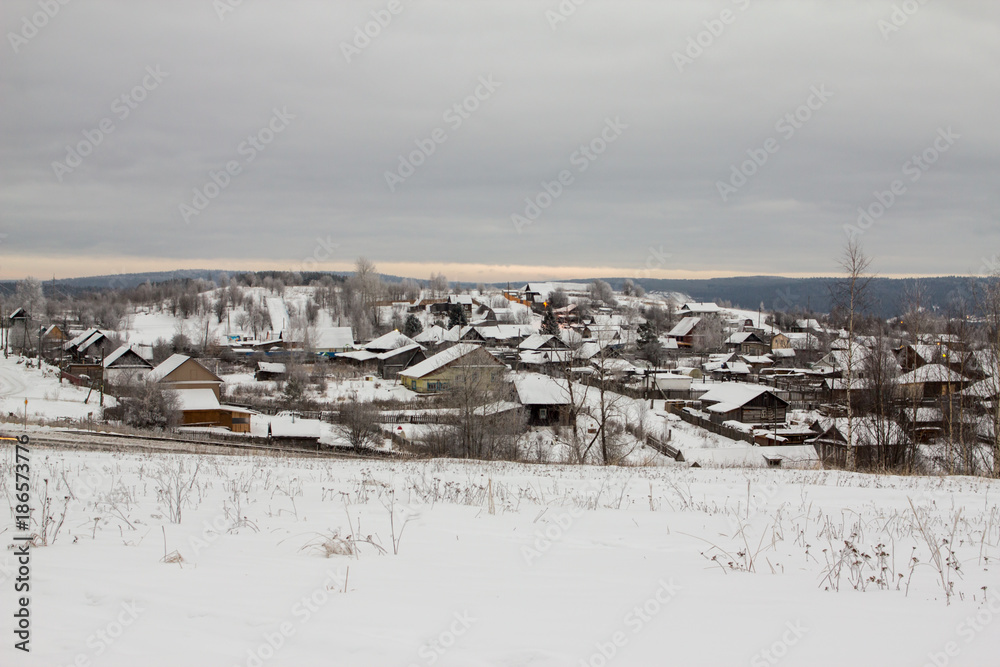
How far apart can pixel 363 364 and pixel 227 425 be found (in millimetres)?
31110

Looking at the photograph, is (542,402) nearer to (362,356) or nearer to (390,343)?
(362,356)

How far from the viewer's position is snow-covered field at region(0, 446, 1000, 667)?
3.04 meters

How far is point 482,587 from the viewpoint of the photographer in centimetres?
404

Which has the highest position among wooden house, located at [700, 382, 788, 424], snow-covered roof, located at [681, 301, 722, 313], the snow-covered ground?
snow-covered roof, located at [681, 301, 722, 313]

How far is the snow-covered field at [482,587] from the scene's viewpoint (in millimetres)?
3035

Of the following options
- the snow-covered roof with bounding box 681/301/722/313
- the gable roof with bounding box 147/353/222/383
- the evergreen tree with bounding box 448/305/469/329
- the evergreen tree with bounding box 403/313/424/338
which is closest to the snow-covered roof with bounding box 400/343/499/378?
the gable roof with bounding box 147/353/222/383

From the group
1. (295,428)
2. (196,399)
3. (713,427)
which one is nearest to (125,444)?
(295,428)

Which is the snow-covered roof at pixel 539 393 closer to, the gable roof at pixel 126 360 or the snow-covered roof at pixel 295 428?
the snow-covered roof at pixel 295 428

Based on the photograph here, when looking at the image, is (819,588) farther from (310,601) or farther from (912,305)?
(912,305)

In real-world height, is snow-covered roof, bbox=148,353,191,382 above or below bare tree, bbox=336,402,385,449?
above

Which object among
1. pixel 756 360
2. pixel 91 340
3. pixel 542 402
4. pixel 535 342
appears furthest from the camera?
pixel 756 360

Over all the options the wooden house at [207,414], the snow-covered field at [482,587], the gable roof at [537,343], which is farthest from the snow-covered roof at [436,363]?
the snow-covered field at [482,587]

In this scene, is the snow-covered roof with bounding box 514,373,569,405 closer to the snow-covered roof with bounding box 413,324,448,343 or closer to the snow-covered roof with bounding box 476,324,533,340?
the snow-covered roof with bounding box 413,324,448,343

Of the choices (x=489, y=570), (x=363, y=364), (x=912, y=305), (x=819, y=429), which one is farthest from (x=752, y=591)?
(x=363, y=364)
